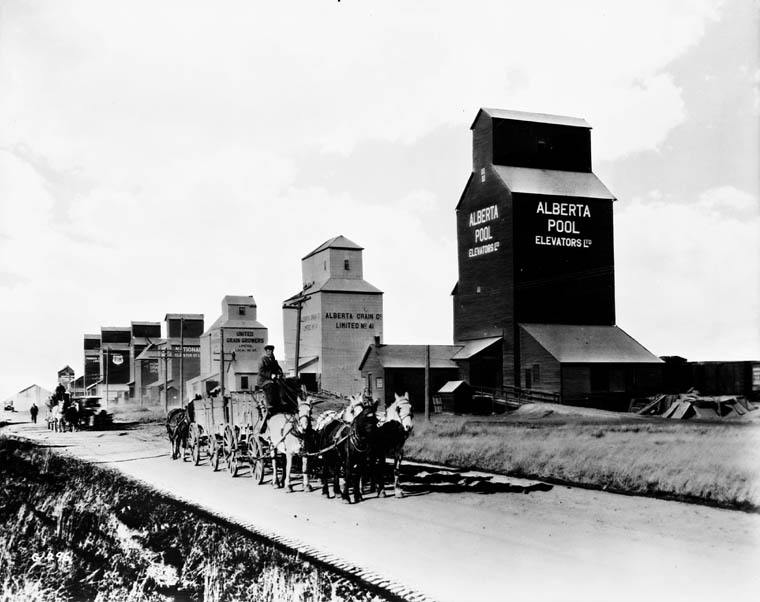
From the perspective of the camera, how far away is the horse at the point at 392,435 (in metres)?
14.2

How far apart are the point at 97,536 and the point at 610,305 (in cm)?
3776

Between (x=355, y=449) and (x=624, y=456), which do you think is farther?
(x=624, y=456)

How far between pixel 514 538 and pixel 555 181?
35289 mm

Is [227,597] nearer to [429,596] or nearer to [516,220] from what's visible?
[429,596]

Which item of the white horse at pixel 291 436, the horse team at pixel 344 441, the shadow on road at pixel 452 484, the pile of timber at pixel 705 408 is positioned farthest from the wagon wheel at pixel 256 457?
the pile of timber at pixel 705 408

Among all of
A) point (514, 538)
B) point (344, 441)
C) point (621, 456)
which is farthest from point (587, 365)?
point (514, 538)

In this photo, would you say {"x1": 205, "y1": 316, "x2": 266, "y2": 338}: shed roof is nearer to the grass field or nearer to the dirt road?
the grass field

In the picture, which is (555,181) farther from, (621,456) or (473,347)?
(621,456)

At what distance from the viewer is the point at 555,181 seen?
1690 inches

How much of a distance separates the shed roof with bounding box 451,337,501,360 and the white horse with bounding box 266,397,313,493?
92.3ft

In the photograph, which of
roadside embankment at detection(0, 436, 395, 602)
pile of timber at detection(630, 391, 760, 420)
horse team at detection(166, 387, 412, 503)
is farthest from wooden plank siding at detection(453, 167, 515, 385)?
roadside embankment at detection(0, 436, 395, 602)

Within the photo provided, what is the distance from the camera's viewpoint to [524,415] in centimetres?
3703

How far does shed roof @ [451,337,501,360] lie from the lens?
4350 cm

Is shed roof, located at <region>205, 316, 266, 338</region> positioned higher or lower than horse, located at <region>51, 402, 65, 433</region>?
higher
